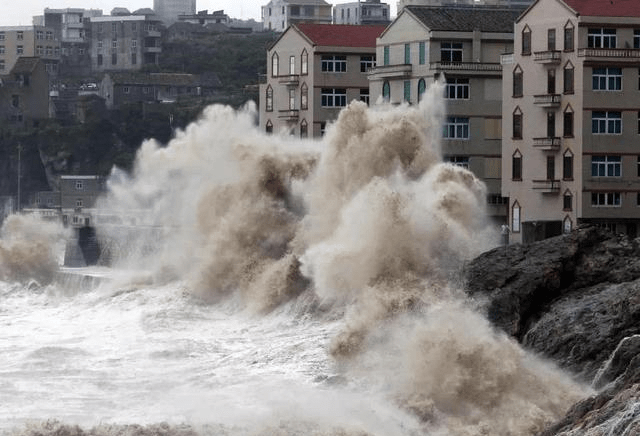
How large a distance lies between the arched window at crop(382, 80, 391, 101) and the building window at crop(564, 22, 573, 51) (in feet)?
30.7

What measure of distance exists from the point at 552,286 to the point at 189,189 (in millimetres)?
17253

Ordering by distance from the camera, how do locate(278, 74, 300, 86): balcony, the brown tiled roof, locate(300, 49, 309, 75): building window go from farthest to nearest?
locate(278, 74, 300, 86): balcony → locate(300, 49, 309, 75): building window → the brown tiled roof

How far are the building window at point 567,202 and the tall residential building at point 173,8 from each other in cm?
11666

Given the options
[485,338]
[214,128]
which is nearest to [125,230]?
[214,128]

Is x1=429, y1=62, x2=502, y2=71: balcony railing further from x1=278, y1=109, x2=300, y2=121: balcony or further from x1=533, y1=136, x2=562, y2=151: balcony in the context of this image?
x1=278, y1=109, x2=300, y2=121: balcony

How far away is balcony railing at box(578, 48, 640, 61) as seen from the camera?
151 feet

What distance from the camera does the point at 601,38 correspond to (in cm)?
4669

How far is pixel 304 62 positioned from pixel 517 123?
608 inches

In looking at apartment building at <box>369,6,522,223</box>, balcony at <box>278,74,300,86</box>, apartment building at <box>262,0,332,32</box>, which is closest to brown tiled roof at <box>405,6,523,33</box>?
apartment building at <box>369,6,522,223</box>

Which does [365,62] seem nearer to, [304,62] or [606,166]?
[304,62]

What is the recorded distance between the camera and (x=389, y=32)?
2219 inches

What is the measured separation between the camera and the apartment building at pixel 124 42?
135 meters

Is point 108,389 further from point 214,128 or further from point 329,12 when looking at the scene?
point 329,12

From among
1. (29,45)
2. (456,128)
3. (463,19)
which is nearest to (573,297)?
(456,128)
